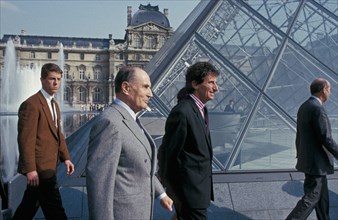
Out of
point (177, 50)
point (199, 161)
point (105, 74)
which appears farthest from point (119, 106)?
point (105, 74)

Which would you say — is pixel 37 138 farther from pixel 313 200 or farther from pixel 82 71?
pixel 82 71

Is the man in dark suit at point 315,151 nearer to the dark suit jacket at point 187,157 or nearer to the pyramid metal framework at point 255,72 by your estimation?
the dark suit jacket at point 187,157

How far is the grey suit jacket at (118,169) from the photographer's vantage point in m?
2.05

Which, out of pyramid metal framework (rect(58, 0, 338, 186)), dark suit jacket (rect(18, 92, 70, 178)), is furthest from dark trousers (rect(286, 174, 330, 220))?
dark suit jacket (rect(18, 92, 70, 178))

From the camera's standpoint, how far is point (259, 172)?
5.09 m

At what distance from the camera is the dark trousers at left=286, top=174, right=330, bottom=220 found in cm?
365

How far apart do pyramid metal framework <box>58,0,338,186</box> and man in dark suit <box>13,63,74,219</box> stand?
3.33 feet

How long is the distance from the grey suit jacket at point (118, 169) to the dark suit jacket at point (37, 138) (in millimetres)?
1274

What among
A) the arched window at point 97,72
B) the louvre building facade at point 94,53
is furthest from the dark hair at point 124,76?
the arched window at point 97,72

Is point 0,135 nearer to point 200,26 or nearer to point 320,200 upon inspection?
point 200,26

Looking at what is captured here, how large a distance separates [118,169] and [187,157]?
0.74 m

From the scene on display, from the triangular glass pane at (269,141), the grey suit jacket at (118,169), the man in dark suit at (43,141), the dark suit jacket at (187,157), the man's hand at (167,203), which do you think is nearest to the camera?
the grey suit jacket at (118,169)

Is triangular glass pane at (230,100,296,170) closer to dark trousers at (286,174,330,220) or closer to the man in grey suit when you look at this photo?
dark trousers at (286,174,330,220)

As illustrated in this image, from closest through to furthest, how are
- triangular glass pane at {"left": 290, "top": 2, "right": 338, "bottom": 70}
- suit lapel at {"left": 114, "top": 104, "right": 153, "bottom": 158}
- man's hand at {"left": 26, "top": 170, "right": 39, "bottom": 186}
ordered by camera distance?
suit lapel at {"left": 114, "top": 104, "right": 153, "bottom": 158}, man's hand at {"left": 26, "top": 170, "right": 39, "bottom": 186}, triangular glass pane at {"left": 290, "top": 2, "right": 338, "bottom": 70}
